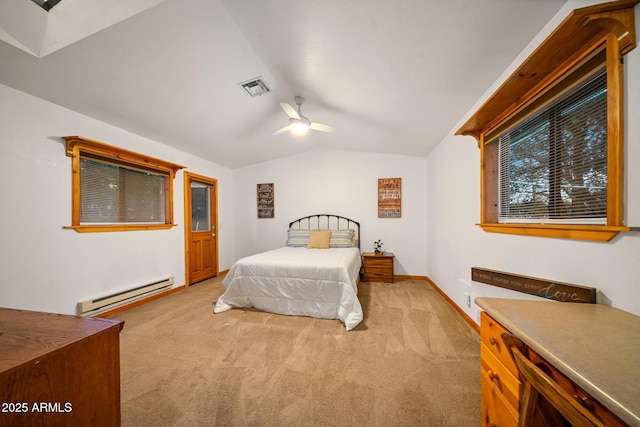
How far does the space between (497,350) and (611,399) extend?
56 cm

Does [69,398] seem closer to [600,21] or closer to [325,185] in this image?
[600,21]

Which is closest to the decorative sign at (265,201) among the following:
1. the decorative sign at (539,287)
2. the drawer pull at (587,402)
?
the decorative sign at (539,287)

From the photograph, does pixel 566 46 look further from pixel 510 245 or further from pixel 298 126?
pixel 298 126

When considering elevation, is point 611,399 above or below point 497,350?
above

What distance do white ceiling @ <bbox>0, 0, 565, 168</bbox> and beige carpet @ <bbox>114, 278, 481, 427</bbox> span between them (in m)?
2.28

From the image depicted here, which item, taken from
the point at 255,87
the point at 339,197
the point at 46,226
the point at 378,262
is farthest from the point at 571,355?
the point at 339,197

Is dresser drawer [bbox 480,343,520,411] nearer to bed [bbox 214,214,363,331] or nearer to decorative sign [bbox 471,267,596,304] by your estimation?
decorative sign [bbox 471,267,596,304]

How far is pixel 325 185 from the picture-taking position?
4539 millimetres

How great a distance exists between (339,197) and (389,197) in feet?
3.15

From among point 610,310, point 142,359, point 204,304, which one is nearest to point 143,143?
point 204,304

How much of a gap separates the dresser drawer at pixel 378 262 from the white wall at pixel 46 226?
341 centimetres

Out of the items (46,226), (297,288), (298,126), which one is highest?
(298,126)

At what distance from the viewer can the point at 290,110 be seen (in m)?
2.32

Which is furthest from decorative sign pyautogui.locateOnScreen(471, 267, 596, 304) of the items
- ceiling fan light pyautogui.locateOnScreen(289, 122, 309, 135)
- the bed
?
ceiling fan light pyautogui.locateOnScreen(289, 122, 309, 135)
